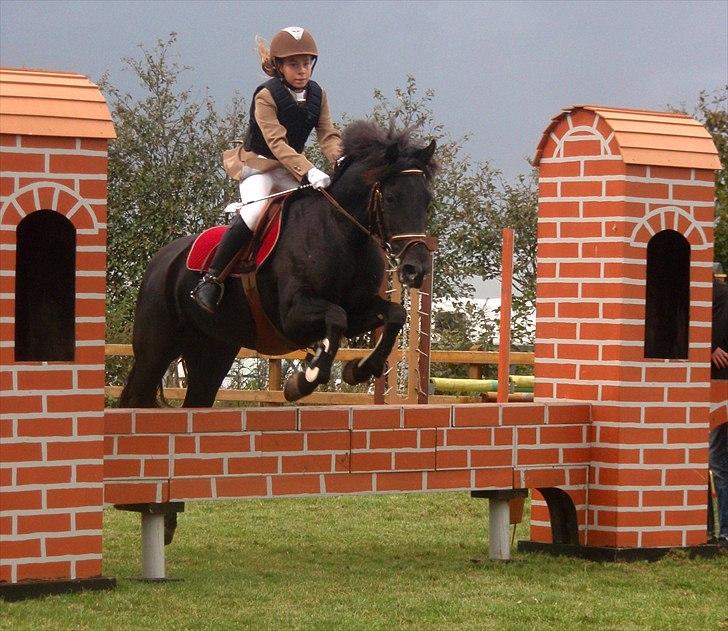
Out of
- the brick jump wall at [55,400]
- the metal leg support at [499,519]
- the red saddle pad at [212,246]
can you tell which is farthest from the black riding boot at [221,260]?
the metal leg support at [499,519]

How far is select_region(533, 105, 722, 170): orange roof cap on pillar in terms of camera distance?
7965mm

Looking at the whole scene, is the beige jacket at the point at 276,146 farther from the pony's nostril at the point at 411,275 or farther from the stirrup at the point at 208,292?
the pony's nostril at the point at 411,275

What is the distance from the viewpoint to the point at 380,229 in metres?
7.14

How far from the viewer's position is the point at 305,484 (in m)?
7.30

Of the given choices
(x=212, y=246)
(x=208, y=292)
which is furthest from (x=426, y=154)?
(x=212, y=246)

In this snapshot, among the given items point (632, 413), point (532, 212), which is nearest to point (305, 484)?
point (632, 413)

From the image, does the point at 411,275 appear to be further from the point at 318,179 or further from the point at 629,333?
the point at 629,333

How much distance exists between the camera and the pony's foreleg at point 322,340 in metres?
7.21

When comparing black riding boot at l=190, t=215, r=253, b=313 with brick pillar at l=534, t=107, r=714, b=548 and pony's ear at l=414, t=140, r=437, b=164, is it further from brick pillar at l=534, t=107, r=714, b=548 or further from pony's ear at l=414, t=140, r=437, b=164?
brick pillar at l=534, t=107, r=714, b=548

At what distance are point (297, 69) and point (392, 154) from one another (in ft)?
2.88

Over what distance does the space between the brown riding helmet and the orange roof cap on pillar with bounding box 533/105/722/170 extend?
1516 mm

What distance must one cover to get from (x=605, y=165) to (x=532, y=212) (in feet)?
35.1

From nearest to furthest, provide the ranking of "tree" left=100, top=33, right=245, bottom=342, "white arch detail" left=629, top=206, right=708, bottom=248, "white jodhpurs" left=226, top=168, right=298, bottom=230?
"white jodhpurs" left=226, top=168, right=298, bottom=230 → "white arch detail" left=629, top=206, right=708, bottom=248 → "tree" left=100, top=33, right=245, bottom=342

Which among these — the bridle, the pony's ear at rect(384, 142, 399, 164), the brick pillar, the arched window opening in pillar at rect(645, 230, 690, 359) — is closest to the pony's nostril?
the bridle
